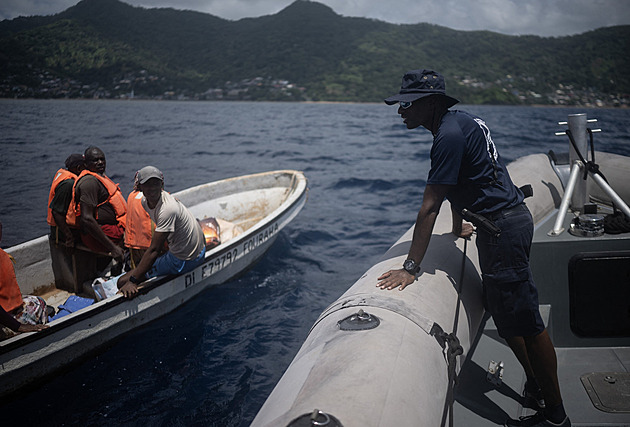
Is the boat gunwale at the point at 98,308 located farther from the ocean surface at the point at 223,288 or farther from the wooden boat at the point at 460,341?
the wooden boat at the point at 460,341

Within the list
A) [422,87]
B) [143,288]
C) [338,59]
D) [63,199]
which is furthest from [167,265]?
[338,59]

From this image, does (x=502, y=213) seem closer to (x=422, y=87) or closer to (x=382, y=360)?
(x=422, y=87)

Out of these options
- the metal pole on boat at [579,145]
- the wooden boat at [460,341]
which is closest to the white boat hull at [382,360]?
the wooden boat at [460,341]

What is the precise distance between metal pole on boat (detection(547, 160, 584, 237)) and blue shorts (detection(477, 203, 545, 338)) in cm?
151

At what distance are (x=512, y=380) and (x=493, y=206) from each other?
1.58 metres

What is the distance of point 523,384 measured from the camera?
11.0 feet

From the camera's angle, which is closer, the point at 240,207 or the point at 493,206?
the point at 493,206

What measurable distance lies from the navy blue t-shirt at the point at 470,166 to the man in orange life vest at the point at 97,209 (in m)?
4.59

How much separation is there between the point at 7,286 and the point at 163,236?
1.60 meters

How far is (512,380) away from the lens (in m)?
3.39

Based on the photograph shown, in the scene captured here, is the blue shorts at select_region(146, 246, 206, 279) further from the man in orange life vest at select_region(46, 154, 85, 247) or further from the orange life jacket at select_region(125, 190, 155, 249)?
the man in orange life vest at select_region(46, 154, 85, 247)

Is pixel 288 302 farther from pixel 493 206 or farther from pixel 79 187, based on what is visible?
pixel 493 206

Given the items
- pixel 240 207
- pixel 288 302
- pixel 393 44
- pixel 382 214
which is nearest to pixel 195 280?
pixel 288 302

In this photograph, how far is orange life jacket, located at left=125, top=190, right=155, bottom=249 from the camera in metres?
5.45
